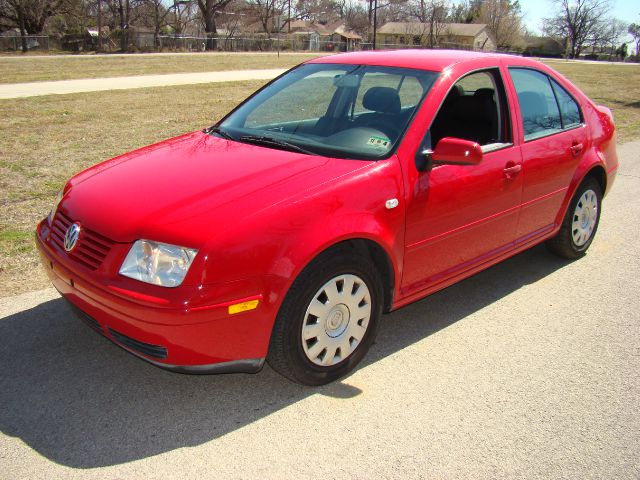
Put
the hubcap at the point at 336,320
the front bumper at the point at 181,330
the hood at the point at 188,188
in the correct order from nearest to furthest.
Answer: the front bumper at the point at 181,330 → the hood at the point at 188,188 → the hubcap at the point at 336,320

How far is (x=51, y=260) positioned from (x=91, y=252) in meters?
0.39

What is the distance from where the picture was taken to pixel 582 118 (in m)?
4.76

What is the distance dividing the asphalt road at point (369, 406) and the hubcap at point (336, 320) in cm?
22

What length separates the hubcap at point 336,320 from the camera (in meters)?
2.97

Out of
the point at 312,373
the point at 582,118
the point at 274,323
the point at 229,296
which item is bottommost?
the point at 312,373

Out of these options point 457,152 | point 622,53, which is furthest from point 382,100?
point 622,53

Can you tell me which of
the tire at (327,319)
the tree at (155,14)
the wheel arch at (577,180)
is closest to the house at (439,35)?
the tree at (155,14)

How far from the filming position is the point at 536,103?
4.29 meters

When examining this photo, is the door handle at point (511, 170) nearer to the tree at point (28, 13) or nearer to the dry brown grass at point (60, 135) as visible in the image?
the dry brown grass at point (60, 135)

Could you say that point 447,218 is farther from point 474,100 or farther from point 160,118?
point 160,118

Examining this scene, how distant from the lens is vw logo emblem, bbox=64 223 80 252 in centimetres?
298

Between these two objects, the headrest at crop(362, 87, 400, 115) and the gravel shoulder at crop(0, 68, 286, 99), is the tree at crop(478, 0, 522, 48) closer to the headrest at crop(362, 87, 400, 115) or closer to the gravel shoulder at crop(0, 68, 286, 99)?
the gravel shoulder at crop(0, 68, 286, 99)

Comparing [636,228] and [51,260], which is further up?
[51,260]

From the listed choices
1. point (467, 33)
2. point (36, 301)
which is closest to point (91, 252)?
point (36, 301)
